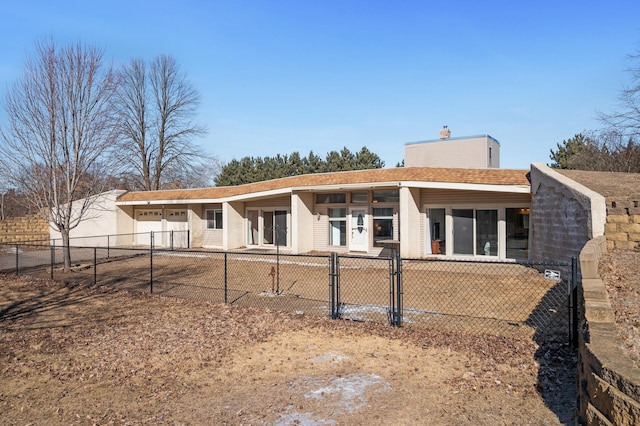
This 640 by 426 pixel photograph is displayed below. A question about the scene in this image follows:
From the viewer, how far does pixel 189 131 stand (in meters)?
41.4

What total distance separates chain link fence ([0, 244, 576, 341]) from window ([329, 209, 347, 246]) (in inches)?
104

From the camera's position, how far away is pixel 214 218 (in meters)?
24.2

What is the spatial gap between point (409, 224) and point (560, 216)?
5.57 metres

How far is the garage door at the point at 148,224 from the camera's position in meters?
26.0

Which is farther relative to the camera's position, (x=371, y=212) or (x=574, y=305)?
(x=371, y=212)

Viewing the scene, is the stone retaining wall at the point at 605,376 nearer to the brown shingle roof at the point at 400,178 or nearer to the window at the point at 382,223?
the brown shingle roof at the point at 400,178

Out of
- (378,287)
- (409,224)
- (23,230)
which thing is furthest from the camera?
(23,230)

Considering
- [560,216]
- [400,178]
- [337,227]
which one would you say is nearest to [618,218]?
[560,216]

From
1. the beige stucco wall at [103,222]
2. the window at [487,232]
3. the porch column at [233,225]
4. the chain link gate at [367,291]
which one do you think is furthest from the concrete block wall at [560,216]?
the beige stucco wall at [103,222]

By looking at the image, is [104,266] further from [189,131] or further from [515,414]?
[189,131]

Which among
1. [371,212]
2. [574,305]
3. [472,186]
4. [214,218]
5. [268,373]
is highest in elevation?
[472,186]

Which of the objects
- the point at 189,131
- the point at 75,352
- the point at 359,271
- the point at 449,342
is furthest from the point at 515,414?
the point at 189,131

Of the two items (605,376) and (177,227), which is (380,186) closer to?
(605,376)

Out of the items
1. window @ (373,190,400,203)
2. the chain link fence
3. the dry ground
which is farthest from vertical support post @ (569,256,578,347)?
window @ (373,190,400,203)
